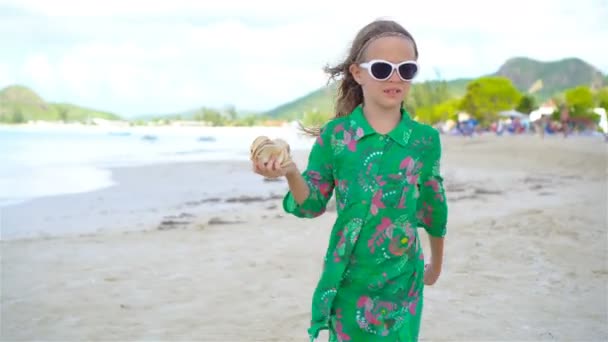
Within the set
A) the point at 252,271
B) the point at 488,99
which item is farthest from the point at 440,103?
the point at 252,271

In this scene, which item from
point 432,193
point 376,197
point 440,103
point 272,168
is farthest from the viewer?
point 440,103

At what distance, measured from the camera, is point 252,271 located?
5969mm

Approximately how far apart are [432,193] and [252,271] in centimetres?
411

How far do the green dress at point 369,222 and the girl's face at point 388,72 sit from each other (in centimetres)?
8

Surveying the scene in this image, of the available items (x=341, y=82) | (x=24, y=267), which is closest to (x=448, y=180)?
(x=24, y=267)

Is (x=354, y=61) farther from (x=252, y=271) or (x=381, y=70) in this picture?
(x=252, y=271)

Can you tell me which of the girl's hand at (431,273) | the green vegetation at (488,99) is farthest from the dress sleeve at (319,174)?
the green vegetation at (488,99)

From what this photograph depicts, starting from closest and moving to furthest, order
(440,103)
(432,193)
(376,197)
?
(376,197)
(432,193)
(440,103)

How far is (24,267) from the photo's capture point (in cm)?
646

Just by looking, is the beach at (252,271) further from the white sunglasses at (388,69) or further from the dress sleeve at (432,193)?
the white sunglasses at (388,69)

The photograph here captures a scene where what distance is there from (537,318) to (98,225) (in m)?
7.54

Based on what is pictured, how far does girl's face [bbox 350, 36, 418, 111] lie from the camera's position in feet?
6.62

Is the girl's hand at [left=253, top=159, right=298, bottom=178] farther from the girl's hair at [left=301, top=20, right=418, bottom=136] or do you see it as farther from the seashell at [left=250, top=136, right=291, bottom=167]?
the girl's hair at [left=301, top=20, right=418, bottom=136]

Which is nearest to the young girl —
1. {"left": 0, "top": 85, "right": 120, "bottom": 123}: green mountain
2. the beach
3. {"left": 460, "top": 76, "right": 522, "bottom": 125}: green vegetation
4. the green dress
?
the green dress
